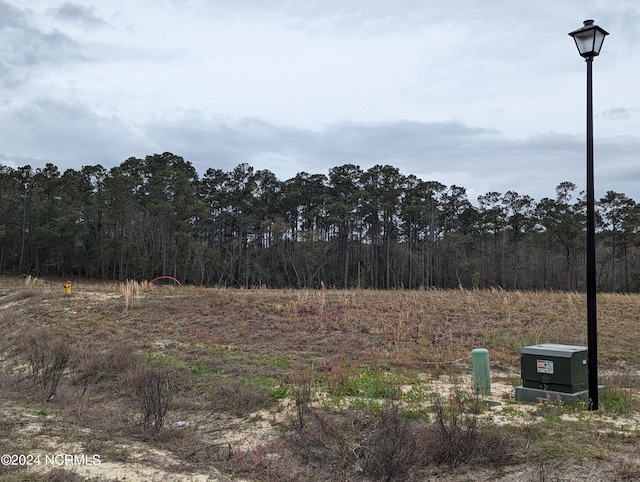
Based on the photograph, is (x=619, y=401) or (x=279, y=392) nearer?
(x=619, y=401)

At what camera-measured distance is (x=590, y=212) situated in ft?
25.0

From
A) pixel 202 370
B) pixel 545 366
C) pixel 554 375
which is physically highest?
pixel 545 366

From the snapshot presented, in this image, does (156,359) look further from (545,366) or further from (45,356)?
(545,366)

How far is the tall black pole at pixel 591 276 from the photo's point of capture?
289 inches

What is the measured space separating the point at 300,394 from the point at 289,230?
57.4 meters

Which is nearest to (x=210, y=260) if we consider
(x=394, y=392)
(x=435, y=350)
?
(x=435, y=350)

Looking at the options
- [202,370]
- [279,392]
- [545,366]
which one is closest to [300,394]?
[279,392]

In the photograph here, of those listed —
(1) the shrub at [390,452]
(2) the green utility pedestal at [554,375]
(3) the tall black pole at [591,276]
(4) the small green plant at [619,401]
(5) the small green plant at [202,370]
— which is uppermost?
(3) the tall black pole at [591,276]

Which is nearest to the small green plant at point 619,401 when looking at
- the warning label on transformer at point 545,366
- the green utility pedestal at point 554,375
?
the green utility pedestal at point 554,375

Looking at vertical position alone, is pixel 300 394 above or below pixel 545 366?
below

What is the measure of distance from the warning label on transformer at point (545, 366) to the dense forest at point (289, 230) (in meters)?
49.2

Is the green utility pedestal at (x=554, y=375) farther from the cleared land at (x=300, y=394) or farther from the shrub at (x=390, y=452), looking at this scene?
the shrub at (x=390, y=452)

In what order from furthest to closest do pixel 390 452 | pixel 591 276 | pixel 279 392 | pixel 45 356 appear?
pixel 45 356, pixel 279 392, pixel 591 276, pixel 390 452

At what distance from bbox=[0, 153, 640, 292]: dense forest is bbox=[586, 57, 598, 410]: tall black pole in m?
49.7
